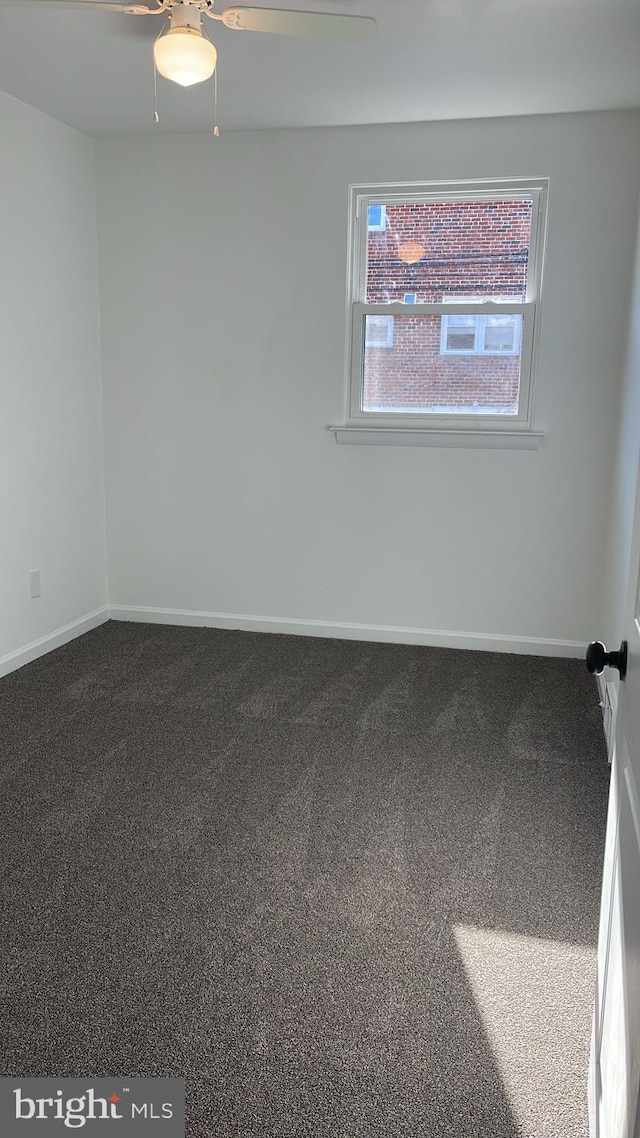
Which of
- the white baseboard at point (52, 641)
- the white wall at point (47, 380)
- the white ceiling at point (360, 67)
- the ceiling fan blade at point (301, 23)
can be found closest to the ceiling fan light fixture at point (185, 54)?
the ceiling fan blade at point (301, 23)

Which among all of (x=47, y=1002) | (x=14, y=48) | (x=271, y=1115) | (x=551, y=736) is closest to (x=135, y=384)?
(x=14, y=48)

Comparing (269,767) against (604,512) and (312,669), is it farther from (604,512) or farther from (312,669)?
(604,512)

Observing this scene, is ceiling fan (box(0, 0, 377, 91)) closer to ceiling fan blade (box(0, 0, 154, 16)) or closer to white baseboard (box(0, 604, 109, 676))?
ceiling fan blade (box(0, 0, 154, 16))

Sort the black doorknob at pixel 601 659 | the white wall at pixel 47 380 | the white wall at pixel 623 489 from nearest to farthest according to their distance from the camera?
the black doorknob at pixel 601 659
the white wall at pixel 623 489
the white wall at pixel 47 380

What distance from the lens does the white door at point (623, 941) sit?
954 mm

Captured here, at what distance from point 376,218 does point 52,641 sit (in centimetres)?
263

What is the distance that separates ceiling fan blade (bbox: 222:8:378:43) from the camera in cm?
219

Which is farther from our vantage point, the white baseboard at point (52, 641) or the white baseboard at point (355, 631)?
the white baseboard at point (355, 631)

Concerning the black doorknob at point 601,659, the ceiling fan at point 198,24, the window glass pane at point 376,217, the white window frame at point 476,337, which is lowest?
the black doorknob at point 601,659

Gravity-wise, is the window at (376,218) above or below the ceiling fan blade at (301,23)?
below

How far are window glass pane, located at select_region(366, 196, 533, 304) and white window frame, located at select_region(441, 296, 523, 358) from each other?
3 cm

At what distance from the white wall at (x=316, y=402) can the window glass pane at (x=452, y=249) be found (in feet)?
0.49

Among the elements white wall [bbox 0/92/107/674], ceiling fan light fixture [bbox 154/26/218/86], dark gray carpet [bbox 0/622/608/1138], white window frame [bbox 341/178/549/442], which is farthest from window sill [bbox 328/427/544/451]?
ceiling fan light fixture [bbox 154/26/218/86]

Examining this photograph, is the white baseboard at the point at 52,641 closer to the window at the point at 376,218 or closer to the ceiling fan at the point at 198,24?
the window at the point at 376,218
